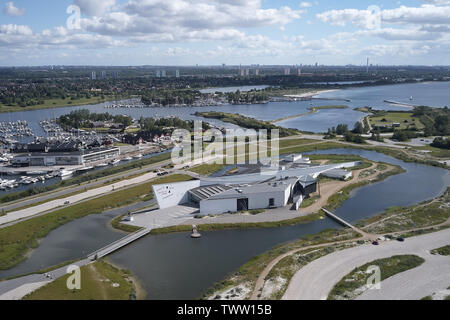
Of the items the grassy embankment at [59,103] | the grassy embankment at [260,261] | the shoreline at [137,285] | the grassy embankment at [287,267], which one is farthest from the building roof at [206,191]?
the grassy embankment at [59,103]

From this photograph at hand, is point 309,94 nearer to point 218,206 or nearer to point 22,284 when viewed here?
point 218,206

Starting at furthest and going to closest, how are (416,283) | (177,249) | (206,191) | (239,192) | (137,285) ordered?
(206,191) → (239,192) → (177,249) → (137,285) → (416,283)

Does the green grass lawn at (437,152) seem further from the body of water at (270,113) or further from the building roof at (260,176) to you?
the building roof at (260,176)

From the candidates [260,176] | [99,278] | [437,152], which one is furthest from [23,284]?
[437,152]

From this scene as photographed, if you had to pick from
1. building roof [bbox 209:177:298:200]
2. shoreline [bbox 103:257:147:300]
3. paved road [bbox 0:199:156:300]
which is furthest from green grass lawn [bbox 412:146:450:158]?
paved road [bbox 0:199:156:300]

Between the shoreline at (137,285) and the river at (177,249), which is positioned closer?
the shoreline at (137,285)
